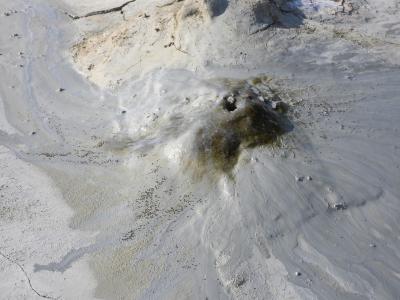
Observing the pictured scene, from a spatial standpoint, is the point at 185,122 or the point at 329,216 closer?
the point at 329,216

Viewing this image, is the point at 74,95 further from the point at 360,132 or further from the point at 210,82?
the point at 360,132

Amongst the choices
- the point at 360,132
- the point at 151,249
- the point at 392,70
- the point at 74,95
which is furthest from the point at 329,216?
the point at 74,95

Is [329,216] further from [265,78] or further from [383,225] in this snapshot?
[265,78]

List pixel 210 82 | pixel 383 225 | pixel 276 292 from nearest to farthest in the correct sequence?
pixel 276 292 → pixel 383 225 → pixel 210 82

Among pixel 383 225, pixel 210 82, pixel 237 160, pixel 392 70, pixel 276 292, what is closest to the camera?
pixel 276 292

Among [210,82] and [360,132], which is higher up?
[210,82]

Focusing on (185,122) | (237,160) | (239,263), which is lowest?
(239,263)

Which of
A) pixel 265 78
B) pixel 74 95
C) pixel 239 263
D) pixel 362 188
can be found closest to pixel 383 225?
pixel 362 188
